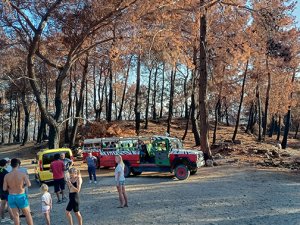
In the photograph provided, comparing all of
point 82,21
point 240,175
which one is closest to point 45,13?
point 82,21

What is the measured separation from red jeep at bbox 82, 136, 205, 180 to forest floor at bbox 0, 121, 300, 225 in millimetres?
539

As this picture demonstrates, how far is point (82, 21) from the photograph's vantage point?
23.2 meters

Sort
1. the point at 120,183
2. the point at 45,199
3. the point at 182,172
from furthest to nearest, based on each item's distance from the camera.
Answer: the point at 182,172 → the point at 120,183 → the point at 45,199

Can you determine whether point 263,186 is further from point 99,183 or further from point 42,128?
point 42,128

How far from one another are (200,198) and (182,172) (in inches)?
185

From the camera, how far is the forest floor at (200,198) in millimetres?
10695

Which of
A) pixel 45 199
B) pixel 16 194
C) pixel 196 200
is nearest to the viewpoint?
pixel 16 194

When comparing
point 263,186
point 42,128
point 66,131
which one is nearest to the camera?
point 263,186

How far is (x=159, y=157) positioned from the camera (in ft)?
60.9

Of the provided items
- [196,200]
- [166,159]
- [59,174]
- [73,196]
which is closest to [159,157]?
[166,159]

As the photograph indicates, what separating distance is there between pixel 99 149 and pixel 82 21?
311 inches

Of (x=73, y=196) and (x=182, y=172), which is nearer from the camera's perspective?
(x=73, y=196)

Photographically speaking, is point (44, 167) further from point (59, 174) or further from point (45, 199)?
point (45, 199)

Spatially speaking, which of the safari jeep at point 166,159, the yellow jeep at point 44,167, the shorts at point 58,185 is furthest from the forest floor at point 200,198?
the shorts at point 58,185
